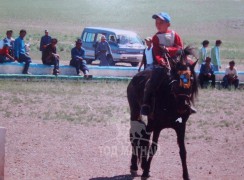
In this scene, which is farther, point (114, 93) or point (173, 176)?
point (114, 93)

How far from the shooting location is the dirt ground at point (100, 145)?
390 inches

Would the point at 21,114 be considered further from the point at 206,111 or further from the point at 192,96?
the point at 192,96

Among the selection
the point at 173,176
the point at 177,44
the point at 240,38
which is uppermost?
the point at 177,44

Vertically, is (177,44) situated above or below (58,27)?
above

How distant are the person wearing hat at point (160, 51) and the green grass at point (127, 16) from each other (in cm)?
5681

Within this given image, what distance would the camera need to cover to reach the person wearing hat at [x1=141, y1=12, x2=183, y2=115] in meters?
9.32

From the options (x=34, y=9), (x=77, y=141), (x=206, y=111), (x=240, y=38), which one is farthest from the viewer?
(x=34, y=9)

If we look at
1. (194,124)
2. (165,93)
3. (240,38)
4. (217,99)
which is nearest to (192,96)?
(165,93)

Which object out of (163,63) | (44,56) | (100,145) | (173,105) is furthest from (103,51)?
(173,105)

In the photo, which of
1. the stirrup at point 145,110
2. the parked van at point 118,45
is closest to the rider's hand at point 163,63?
the stirrup at point 145,110

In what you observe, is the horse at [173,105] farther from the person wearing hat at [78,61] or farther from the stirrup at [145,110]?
the person wearing hat at [78,61]

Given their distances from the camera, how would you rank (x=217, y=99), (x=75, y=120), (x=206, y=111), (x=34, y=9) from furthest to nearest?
(x=34, y=9), (x=217, y=99), (x=206, y=111), (x=75, y=120)

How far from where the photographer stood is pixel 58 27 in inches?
3009

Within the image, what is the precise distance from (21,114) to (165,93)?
6.54m
